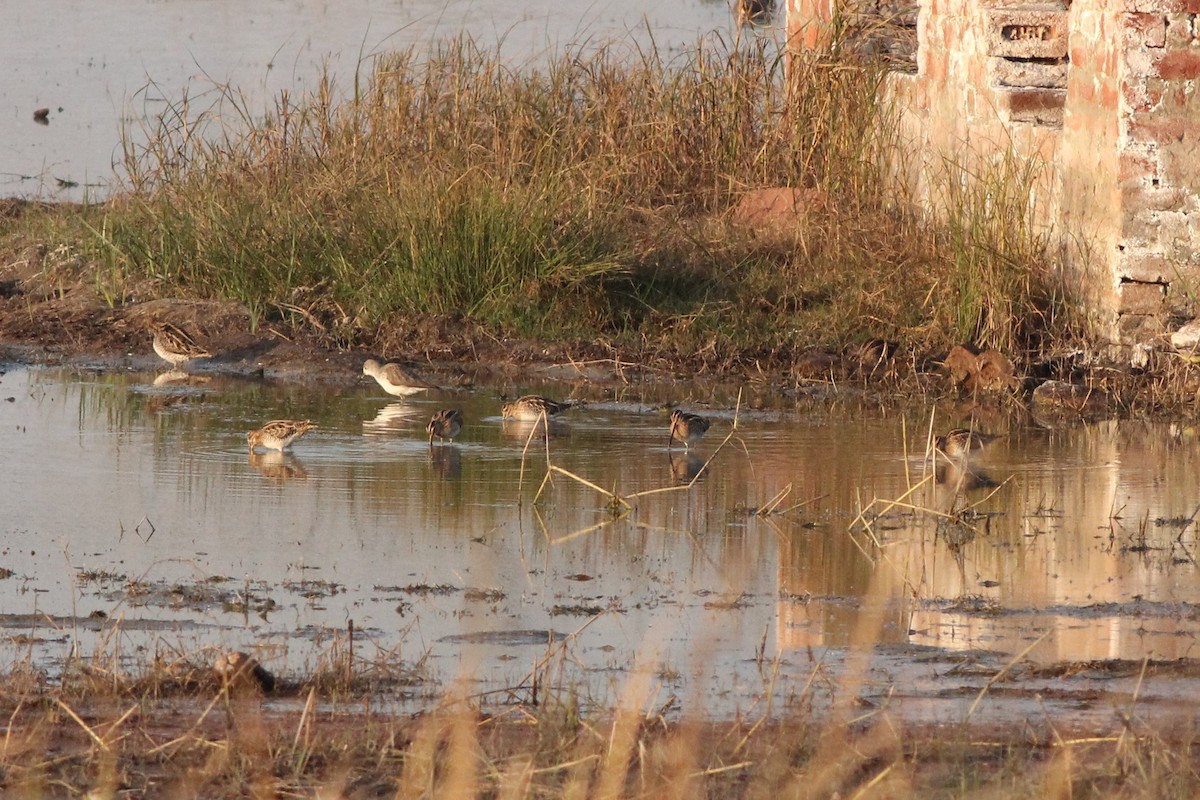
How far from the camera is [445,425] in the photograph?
9.77 meters

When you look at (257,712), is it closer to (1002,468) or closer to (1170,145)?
(1002,468)

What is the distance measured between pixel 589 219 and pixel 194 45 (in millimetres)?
17226

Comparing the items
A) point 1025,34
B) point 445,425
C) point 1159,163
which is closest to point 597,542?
point 445,425

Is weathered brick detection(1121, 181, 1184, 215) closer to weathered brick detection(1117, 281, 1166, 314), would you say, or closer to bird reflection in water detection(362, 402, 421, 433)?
weathered brick detection(1117, 281, 1166, 314)

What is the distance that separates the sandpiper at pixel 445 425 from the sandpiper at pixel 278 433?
1.94ft

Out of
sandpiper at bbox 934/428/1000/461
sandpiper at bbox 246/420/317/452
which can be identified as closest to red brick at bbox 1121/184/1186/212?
sandpiper at bbox 934/428/1000/461

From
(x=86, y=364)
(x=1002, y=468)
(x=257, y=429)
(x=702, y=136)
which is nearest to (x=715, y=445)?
(x=1002, y=468)

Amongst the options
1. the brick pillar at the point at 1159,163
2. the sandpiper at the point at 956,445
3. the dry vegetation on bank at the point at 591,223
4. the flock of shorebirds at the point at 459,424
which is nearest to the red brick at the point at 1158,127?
the brick pillar at the point at 1159,163

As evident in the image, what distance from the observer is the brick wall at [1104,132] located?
11.1m

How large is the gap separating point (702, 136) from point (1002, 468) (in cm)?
620

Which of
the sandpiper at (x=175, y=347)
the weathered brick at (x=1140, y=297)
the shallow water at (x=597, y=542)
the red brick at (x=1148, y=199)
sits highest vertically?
the red brick at (x=1148, y=199)

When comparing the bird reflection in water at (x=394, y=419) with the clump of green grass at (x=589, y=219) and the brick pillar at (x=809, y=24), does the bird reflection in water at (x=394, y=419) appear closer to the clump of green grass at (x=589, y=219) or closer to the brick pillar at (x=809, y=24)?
the clump of green grass at (x=589, y=219)

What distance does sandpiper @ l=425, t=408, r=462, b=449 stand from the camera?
9758mm

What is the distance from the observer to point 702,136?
15.2 metres
